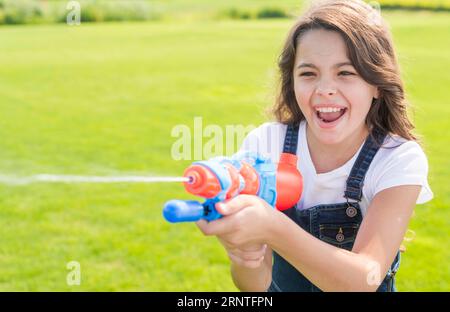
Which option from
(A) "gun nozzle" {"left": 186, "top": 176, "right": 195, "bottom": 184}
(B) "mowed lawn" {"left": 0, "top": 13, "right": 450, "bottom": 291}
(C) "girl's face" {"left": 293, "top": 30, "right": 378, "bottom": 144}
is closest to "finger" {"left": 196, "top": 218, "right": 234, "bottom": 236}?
(A) "gun nozzle" {"left": 186, "top": 176, "right": 195, "bottom": 184}

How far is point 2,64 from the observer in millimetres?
14961

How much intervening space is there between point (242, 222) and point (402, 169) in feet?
2.68

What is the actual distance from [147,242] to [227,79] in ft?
30.0

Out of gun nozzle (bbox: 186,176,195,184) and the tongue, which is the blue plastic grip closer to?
gun nozzle (bbox: 186,176,195,184)

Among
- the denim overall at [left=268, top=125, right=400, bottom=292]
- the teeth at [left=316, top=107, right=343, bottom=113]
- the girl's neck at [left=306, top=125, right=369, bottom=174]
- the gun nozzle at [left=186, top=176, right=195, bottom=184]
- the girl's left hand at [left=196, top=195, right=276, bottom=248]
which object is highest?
the gun nozzle at [left=186, top=176, right=195, bottom=184]

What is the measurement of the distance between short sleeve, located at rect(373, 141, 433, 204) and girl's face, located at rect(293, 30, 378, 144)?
18cm

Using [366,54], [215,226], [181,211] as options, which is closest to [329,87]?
[366,54]

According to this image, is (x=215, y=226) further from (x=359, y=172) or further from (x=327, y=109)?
(x=359, y=172)

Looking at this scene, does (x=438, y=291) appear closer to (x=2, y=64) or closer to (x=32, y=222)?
(x=32, y=222)

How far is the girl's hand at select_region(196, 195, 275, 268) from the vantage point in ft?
5.90

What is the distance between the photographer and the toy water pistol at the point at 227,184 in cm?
170

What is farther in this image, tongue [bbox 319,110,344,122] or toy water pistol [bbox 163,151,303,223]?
Answer: tongue [bbox 319,110,344,122]

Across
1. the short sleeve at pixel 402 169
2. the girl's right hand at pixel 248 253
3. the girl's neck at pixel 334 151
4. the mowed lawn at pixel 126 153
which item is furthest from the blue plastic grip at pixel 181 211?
the mowed lawn at pixel 126 153

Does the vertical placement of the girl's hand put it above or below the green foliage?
above
